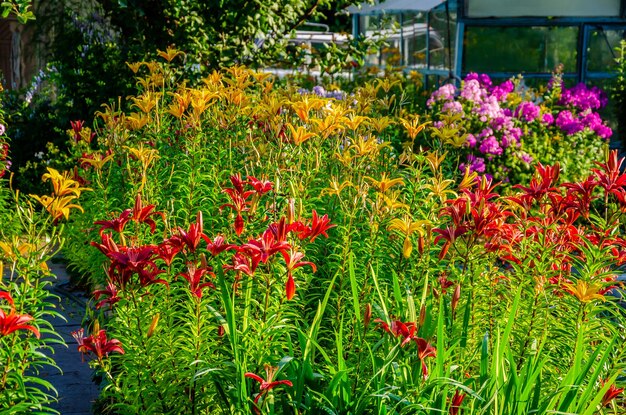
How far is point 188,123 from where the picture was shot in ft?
17.2

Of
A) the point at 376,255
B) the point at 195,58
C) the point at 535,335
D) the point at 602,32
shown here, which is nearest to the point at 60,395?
the point at 376,255

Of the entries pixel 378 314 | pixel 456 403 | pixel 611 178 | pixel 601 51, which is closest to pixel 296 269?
pixel 378 314

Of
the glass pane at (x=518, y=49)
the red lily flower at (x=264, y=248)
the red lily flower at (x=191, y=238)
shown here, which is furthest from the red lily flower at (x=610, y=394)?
the glass pane at (x=518, y=49)

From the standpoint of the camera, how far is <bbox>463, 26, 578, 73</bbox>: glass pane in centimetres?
1172

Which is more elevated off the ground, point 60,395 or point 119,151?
point 119,151

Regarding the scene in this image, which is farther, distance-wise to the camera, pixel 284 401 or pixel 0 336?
pixel 284 401

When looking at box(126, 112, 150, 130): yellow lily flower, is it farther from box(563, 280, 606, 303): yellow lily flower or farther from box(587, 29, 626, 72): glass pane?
box(587, 29, 626, 72): glass pane

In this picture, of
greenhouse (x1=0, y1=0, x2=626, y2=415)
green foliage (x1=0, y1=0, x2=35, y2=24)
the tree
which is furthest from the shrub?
green foliage (x1=0, y1=0, x2=35, y2=24)

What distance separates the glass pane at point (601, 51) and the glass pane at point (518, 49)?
262 mm

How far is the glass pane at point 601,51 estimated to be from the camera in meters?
11.9

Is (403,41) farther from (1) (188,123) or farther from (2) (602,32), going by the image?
(1) (188,123)

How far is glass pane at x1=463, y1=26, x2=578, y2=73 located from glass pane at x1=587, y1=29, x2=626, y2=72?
262 millimetres

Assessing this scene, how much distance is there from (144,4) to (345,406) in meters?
6.81

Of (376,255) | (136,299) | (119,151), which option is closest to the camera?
(136,299)
